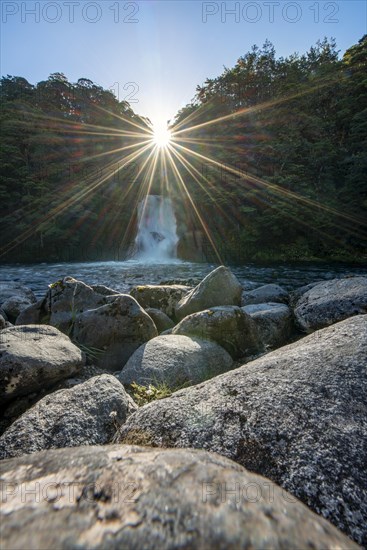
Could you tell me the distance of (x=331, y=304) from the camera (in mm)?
5098

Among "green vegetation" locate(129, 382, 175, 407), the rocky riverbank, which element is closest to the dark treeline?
the rocky riverbank

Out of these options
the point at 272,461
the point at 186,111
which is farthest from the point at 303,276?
the point at 186,111

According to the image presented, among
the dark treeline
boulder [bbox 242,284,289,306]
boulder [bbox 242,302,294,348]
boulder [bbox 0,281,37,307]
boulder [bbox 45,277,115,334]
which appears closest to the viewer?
boulder [bbox 242,302,294,348]

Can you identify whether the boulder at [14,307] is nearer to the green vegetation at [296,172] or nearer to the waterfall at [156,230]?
the waterfall at [156,230]

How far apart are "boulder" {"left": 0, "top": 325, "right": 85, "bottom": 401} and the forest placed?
82.1 feet

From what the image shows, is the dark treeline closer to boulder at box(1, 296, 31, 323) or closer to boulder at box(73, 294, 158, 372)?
boulder at box(1, 296, 31, 323)

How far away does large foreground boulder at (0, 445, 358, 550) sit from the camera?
0.76 m

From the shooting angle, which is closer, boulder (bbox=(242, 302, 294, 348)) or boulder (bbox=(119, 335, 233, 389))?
boulder (bbox=(119, 335, 233, 389))

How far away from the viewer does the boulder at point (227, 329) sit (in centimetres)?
482

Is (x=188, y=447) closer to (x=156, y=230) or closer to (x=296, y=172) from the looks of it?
(x=156, y=230)

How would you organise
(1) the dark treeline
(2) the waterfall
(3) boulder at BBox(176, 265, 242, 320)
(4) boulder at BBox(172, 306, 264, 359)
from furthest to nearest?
1. (1) the dark treeline
2. (2) the waterfall
3. (3) boulder at BBox(176, 265, 242, 320)
4. (4) boulder at BBox(172, 306, 264, 359)

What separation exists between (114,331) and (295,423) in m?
3.91

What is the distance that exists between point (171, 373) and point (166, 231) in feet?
90.0

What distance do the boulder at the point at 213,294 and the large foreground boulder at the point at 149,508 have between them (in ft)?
17.4
